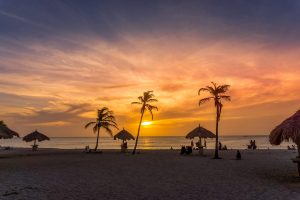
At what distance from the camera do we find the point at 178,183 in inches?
640

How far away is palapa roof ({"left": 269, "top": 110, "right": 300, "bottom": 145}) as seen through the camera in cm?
1618

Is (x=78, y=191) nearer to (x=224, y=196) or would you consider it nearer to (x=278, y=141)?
(x=224, y=196)

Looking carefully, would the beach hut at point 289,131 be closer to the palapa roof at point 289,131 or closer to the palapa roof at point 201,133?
the palapa roof at point 289,131

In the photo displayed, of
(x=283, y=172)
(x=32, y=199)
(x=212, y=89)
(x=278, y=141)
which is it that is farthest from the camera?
(x=212, y=89)

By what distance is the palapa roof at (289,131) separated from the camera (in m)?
16.2

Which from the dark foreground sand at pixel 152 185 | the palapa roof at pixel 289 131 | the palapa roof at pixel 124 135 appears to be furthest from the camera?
the palapa roof at pixel 124 135

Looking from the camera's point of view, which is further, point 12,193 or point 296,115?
point 296,115

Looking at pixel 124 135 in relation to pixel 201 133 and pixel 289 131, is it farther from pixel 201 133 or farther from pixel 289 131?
pixel 289 131

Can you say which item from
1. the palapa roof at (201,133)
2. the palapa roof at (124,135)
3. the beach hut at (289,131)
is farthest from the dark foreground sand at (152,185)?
the palapa roof at (124,135)

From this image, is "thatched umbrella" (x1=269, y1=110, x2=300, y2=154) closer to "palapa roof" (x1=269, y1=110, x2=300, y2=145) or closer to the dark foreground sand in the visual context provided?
"palapa roof" (x1=269, y1=110, x2=300, y2=145)

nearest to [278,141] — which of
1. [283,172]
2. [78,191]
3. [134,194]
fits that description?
[283,172]

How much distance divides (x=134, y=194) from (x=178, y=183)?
3.23m

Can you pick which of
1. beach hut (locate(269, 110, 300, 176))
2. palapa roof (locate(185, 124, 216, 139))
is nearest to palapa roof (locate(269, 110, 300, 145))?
beach hut (locate(269, 110, 300, 176))

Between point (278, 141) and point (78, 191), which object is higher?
point (278, 141)
